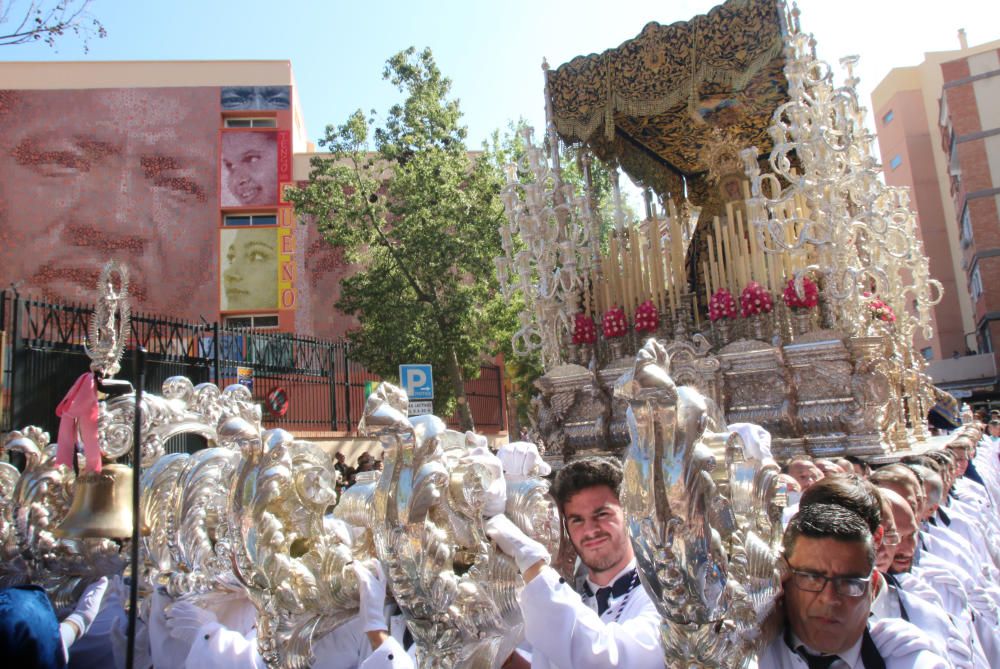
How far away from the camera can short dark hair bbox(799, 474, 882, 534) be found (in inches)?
73.6

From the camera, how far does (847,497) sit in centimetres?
187

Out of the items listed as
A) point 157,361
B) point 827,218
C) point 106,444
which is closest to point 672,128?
point 827,218

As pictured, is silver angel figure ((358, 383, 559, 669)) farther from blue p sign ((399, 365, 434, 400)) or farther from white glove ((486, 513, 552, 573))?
blue p sign ((399, 365, 434, 400))

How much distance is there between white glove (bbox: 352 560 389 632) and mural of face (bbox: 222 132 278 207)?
2107cm

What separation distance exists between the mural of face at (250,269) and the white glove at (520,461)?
20296mm

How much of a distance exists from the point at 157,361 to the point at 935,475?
841 cm

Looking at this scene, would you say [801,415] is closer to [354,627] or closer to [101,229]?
[354,627]

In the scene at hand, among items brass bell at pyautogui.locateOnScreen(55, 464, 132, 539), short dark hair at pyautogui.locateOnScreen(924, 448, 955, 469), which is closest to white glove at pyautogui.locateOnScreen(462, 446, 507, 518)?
brass bell at pyautogui.locateOnScreen(55, 464, 132, 539)

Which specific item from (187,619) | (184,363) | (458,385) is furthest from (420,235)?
(187,619)

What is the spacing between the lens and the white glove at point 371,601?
2018 millimetres

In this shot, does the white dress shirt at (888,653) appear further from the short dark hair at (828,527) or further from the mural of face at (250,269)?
the mural of face at (250,269)

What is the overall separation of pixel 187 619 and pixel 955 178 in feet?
104

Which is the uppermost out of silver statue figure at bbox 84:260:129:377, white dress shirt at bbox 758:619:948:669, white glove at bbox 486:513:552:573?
silver statue figure at bbox 84:260:129:377

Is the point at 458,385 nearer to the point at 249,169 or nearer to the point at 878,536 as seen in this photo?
the point at 249,169
